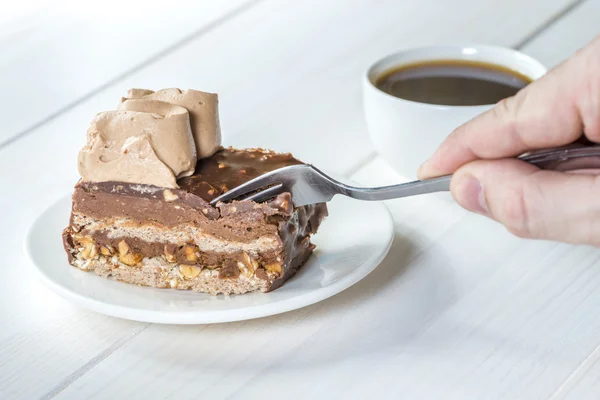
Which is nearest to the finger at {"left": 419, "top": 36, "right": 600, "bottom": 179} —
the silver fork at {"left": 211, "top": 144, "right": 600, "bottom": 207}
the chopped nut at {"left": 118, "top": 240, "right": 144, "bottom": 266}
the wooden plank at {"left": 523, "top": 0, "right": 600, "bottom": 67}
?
the silver fork at {"left": 211, "top": 144, "right": 600, "bottom": 207}

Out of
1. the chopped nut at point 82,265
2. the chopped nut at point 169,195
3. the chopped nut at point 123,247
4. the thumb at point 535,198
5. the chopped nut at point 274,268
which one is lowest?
the chopped nut at point 82,265

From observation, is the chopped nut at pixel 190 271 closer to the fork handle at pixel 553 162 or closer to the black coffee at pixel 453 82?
the fork handle at pixel 553 162

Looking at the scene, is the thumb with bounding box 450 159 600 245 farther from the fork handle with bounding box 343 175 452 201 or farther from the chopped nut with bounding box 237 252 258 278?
the chopped nut with bounding box 237 252 258 278

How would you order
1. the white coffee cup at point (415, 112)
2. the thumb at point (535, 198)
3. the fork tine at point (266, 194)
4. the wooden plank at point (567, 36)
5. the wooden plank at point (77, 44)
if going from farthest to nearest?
the wooden plank at point (567, 36) < the wooden plank at point (77, 44) < the white coffee cup at point (415, 112) < the fork tine at point (266, 194) < the thumb at point (535, 198)

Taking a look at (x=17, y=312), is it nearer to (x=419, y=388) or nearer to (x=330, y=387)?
(x=330, y=387)

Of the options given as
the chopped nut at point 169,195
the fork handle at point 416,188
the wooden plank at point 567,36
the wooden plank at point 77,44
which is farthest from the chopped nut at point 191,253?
the wooden plank at point 567,36

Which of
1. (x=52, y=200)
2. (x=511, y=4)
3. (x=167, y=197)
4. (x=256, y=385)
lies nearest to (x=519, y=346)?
(x=256, y=385)
